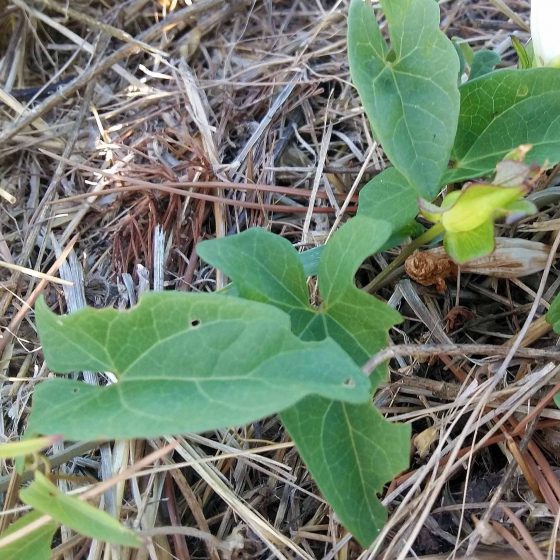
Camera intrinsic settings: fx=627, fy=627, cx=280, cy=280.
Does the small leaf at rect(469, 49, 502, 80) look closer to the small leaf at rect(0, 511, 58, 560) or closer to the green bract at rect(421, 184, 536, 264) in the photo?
the green bract at rect(421, 184, 536, 264)

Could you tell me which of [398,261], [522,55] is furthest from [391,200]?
[522,55]

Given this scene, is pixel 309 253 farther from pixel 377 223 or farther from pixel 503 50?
pixel 503 50

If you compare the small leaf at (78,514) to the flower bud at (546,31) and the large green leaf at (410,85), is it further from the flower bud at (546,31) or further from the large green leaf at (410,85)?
the flower bud at (546,31)

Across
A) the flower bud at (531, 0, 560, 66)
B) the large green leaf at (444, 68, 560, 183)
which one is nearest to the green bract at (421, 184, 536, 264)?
the large green leaf at (444, 68, 560, 183)

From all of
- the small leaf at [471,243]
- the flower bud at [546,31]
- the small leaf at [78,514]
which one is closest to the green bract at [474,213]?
the small leaf at [471,243]

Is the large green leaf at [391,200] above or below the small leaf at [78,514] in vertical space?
above

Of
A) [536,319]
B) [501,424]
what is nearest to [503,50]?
[536,319]
